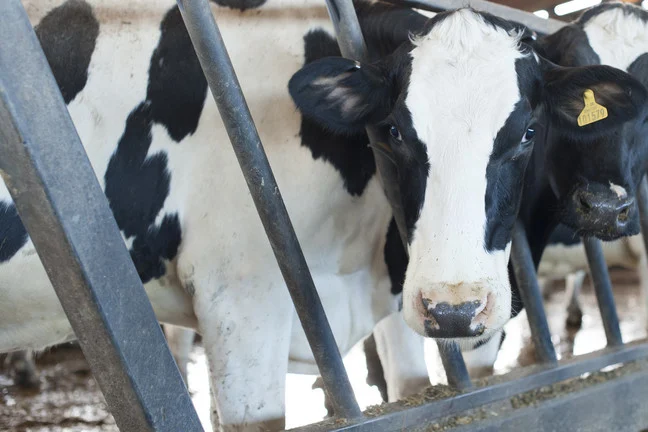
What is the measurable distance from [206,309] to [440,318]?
2.28 feet

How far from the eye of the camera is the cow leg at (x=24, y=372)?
171 inches

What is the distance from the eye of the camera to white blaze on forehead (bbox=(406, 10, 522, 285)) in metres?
1.49

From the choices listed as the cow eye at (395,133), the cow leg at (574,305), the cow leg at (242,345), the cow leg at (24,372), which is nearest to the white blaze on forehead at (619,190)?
the cow eye at (395,133)

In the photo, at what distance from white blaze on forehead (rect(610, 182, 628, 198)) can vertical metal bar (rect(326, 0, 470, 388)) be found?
0.74 m

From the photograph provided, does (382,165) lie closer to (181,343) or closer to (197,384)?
(181,343)

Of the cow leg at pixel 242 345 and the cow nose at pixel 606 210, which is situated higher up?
the cow nose at pixel 606 210

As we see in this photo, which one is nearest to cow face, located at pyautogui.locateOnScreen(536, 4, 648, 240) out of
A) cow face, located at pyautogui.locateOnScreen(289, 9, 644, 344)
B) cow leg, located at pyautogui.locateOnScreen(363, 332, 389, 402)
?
cow face, located at pyautogui.locateOnScreen(289, 9, 644, 344)

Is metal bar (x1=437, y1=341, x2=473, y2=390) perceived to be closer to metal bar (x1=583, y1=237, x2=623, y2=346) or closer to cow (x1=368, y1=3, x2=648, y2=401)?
cow (x1=368, y1=3, x2=648, y2=401)

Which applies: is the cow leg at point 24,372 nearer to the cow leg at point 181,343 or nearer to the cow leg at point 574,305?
the cow leg at point 181,343

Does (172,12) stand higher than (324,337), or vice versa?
(172,12)

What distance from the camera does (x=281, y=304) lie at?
190 cm

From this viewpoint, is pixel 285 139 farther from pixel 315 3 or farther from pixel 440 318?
pixel 440 318

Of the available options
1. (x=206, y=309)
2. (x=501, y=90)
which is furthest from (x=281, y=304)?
(x=501, y=90)

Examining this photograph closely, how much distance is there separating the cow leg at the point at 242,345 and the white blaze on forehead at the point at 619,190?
3.52 ft
